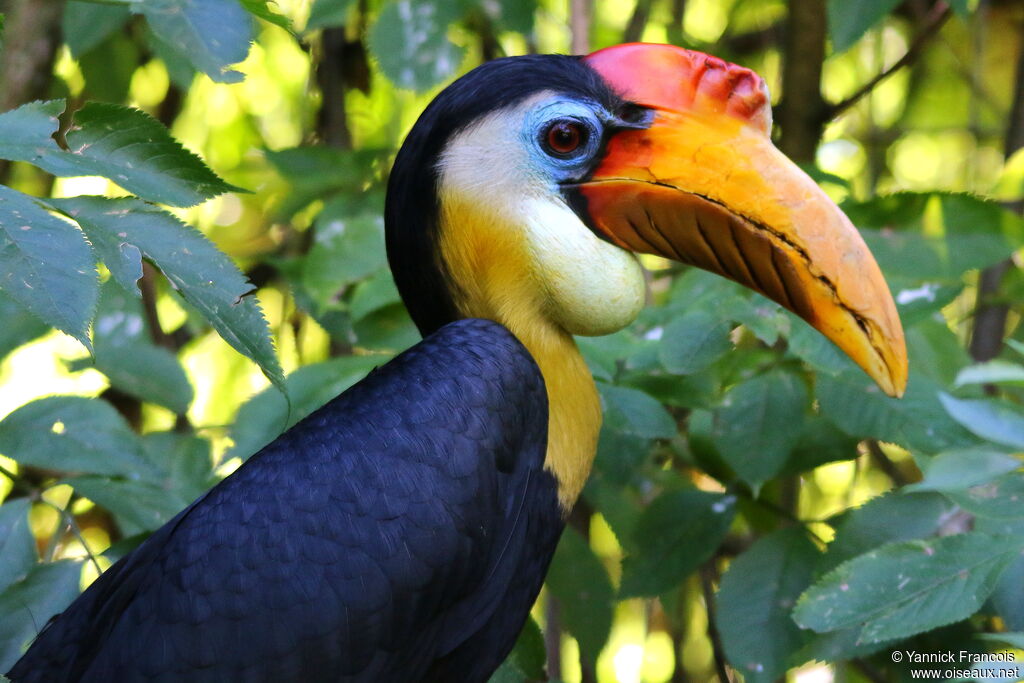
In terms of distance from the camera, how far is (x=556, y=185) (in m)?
1.94

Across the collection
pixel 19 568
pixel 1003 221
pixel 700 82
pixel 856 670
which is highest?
pixel 700 82

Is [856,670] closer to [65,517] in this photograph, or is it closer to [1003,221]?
[1003,221]

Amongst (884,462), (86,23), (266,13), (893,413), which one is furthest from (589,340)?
(86,23)

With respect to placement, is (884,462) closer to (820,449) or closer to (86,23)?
(820,449)

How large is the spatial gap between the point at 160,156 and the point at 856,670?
6.79 ft

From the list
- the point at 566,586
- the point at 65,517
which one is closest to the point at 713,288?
the point at 566,586

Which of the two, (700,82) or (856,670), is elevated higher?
(700,82)

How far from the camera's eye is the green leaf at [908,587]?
1.75 metres

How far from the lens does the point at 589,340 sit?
2359mm

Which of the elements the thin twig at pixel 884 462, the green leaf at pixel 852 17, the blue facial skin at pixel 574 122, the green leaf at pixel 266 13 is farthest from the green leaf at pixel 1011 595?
the green leaf at pixel 266 13

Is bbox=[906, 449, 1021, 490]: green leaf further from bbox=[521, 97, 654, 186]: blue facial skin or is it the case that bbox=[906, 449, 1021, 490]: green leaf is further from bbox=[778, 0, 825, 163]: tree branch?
bbox=[778, 0, 825, 163]: tree branch

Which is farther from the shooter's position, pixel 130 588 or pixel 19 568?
pixel 19 568

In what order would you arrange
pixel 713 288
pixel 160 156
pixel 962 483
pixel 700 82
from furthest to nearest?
1. pixel 713 288
2. pixel 700 82
3. pixel 160 156
4. pixel 962 483

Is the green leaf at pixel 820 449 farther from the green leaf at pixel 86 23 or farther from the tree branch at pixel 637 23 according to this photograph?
the green leaf at pixel 86 23
